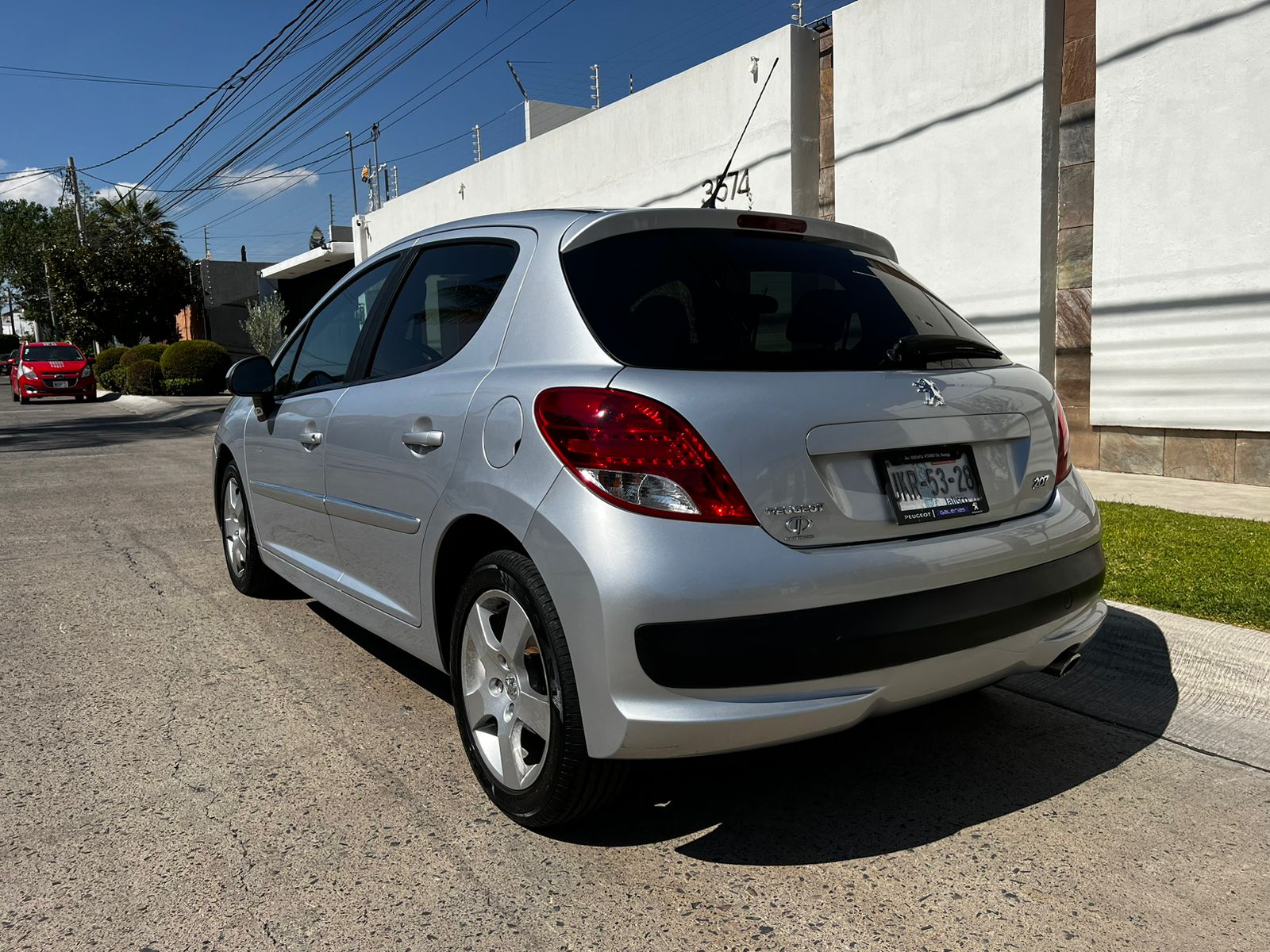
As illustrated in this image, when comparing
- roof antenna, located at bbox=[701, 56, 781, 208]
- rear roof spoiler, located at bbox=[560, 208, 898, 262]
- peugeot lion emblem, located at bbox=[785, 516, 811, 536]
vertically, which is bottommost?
peugeot lion emblem, located at bbox=[785, 516, 811, 536]

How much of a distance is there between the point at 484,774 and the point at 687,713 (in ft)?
2.83

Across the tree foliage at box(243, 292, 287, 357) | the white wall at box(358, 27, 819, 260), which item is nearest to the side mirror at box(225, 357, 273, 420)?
the white wall at box(358, 27, 819, 260)

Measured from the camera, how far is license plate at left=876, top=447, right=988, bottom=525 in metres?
2.56

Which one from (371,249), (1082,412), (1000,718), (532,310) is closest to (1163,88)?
(1082,412)

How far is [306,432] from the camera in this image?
405cm

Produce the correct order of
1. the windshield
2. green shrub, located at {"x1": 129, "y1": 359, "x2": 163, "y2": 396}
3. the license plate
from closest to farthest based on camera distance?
the license plate, green shrub, located at {"x1": 129, "y1": 359, "x2": 163, "y2": 396}, the windshield

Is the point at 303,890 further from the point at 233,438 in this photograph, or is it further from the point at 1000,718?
the point at 233,438

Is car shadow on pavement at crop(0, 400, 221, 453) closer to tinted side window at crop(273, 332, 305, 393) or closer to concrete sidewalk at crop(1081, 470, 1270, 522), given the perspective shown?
tinted side window at crop(273, 332, 305, 393)

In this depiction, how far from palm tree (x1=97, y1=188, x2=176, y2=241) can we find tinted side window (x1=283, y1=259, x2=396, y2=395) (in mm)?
35062

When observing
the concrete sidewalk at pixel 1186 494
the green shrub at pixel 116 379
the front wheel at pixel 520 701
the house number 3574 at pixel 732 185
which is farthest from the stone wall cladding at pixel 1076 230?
the green shrub at pixel 116 379

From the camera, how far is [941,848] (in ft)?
8.80

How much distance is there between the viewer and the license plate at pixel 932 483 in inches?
101

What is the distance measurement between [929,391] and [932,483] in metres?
0.25

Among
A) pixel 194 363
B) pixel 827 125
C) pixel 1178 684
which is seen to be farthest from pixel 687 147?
pixel 194 363
